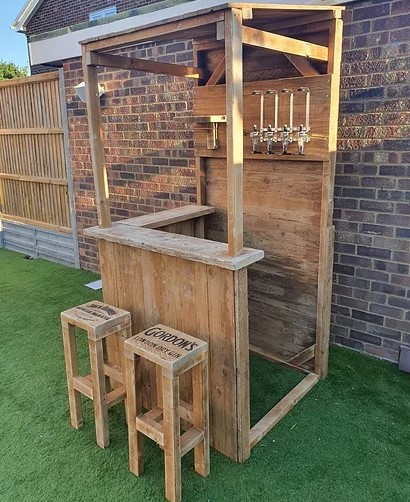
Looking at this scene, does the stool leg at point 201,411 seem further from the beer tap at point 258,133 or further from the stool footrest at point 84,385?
the beer tap at point 258,133

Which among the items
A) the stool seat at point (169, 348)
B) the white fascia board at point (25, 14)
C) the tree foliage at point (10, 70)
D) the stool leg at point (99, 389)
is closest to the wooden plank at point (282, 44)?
the stool seat at point (169, 348)

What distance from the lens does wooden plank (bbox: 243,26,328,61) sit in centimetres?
188

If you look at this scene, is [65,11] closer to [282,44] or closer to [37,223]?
[37,223]

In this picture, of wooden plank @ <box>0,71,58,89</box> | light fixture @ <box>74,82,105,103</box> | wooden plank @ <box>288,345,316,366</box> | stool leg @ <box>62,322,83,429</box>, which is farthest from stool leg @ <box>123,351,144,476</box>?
wooden plank @ <box>0,71,58,89</box>

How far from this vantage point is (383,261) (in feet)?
9.08

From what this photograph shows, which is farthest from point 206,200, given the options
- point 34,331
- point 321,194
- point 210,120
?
point 34,331

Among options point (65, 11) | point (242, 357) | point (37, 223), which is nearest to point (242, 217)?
point (242, 357)

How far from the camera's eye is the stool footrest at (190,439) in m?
1.84

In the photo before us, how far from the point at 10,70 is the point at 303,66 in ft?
70.2

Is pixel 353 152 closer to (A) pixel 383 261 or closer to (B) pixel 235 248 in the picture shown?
(A) pixel 383 261

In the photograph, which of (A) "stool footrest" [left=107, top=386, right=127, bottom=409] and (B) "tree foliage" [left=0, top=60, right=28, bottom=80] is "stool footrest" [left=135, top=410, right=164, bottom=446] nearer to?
(A) "stool footrest" [left=107, top=386, right=127, bottom=409]

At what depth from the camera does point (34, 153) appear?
5.36 metres

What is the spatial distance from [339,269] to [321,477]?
1434mm

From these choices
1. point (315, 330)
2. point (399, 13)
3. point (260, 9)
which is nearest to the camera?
point (260, 9)
